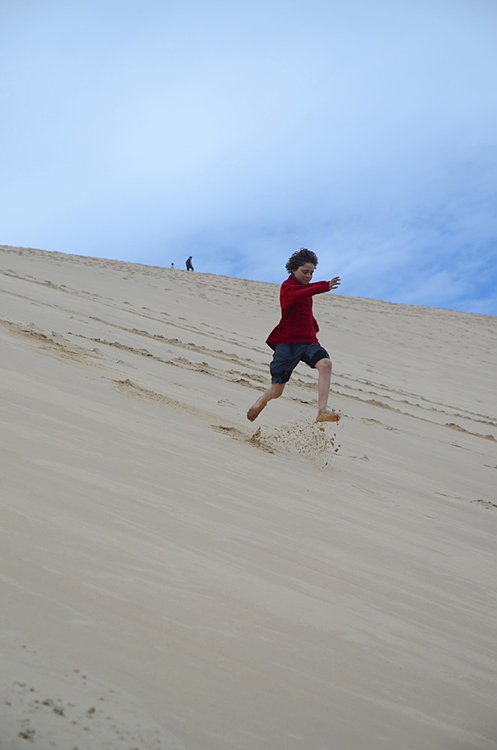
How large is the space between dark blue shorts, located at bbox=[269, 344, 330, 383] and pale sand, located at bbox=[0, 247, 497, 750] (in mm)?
455

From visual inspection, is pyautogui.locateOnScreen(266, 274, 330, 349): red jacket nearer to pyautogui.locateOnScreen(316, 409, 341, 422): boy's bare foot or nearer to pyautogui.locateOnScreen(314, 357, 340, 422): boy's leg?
pyautogui.locateOnScreen(314, 357, 340, 422): boy's leg

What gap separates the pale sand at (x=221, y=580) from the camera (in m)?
1.08

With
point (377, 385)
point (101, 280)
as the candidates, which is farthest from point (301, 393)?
point (101, 280)

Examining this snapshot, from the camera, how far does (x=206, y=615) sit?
1410 mm

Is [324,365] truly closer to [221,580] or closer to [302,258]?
[302,258]

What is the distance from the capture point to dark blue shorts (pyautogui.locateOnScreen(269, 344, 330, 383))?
4105 mm

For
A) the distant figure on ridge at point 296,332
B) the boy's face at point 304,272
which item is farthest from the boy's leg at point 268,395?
the boy's face at point 304,272

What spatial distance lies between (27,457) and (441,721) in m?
1.47

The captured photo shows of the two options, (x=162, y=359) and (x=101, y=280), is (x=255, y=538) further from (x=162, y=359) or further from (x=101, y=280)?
(x=101, y=280)

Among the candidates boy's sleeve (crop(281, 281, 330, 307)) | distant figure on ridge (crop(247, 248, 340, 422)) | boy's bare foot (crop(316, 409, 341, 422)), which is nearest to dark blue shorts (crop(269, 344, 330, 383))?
distant figure on ridge (crop(247, 248, 340, 422))

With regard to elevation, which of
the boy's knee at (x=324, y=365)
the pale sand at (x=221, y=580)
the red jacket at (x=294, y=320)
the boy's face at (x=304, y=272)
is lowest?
the pale sand at (x=221, y=580)

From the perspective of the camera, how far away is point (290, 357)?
4113 mm

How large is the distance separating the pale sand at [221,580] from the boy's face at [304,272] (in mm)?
1029

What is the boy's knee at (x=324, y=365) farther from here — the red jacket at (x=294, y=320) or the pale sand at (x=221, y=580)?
the pale sand at (x=221, y=580)
